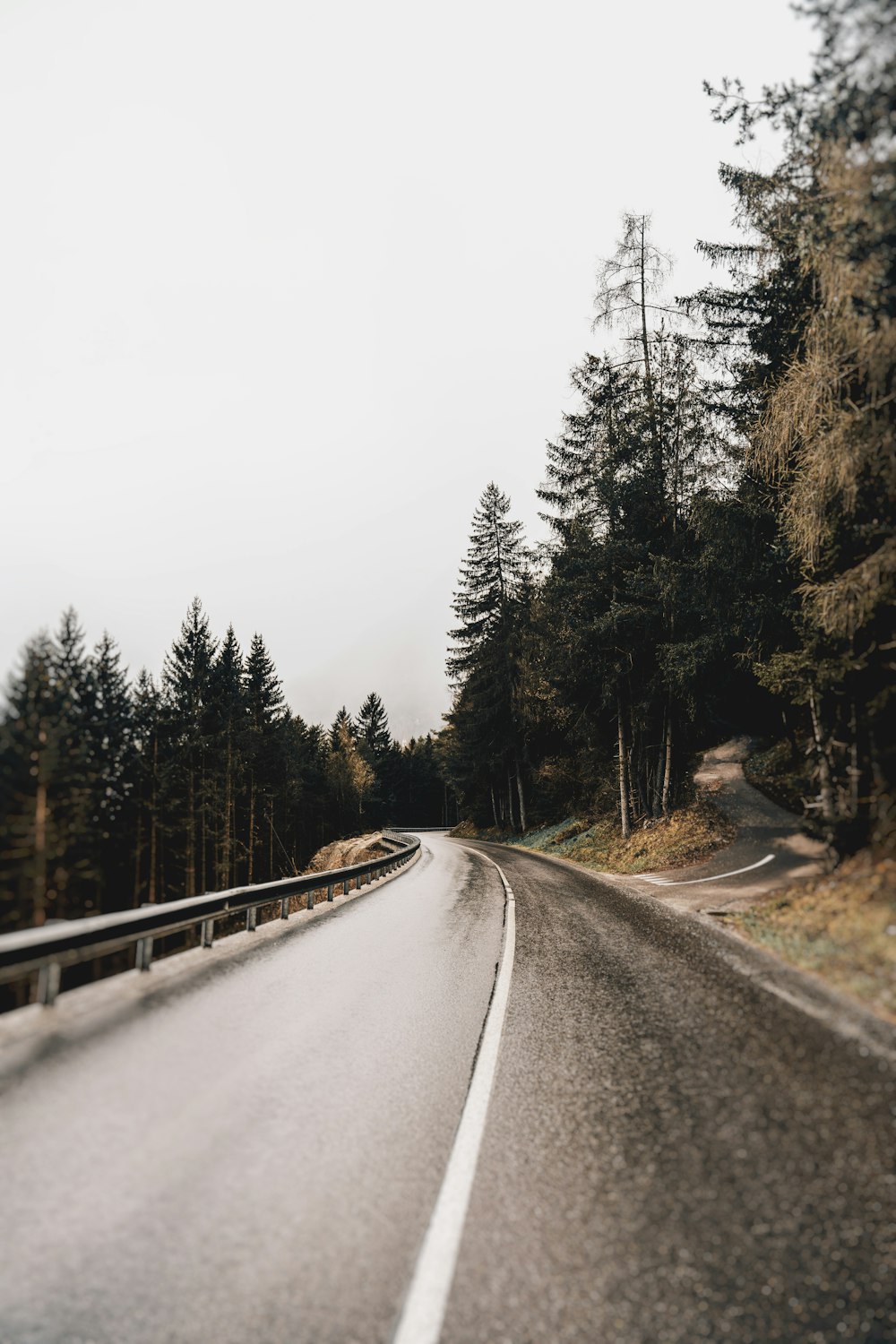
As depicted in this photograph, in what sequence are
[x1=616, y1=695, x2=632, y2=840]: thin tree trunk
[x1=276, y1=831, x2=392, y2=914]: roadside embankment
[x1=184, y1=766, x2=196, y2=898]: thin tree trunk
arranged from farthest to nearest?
[x1=276, y1=831, x2=392, y2=914]: roadside embankment < [x1=616, y1=695, x2=632, y2=840]: thin tree trunk < [x1=184, y1=766, x2=196, y2=898]: thin tree trunk

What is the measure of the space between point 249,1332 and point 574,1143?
1.99 meters

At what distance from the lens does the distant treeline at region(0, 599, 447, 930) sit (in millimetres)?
6137

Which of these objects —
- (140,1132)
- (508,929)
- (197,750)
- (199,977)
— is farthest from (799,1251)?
(197,750)

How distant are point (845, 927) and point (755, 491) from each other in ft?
31.9

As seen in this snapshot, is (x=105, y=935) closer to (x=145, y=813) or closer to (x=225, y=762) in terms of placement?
(x=145, y=813)

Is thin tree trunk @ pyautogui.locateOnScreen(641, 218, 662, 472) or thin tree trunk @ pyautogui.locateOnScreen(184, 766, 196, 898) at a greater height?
thin tree trunk @ pyautogui.locateOnScreen(641, 218, 662, 472)

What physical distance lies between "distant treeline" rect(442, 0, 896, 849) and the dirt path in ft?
4.33

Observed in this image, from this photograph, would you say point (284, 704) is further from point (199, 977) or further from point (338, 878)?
point (199, 977)

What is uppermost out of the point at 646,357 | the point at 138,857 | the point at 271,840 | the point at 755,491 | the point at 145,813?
the point at 646,357

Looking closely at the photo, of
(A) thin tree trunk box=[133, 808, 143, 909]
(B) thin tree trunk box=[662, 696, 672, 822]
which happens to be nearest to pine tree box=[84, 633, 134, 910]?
(A) thin tree trunk box=[133, 808, 143, 909]

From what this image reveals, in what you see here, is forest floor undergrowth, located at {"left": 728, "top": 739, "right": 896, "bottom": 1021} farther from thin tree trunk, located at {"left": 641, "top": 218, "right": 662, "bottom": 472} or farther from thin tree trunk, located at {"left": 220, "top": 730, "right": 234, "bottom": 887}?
thin tree trunk, located at {"left": 220, "top": 730, "right": 234, "bottom": 887}

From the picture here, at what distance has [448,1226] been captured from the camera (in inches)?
111

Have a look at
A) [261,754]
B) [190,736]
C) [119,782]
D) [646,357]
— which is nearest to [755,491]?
[646,357]

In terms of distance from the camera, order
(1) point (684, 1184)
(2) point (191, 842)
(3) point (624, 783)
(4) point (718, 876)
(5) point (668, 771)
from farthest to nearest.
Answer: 1. (3) point (624, 783)
2. (2) point (191, 842)
3. (5) point (668, 771)
4. (4) point (718, 876)
5. (1) point (684, 1184)
